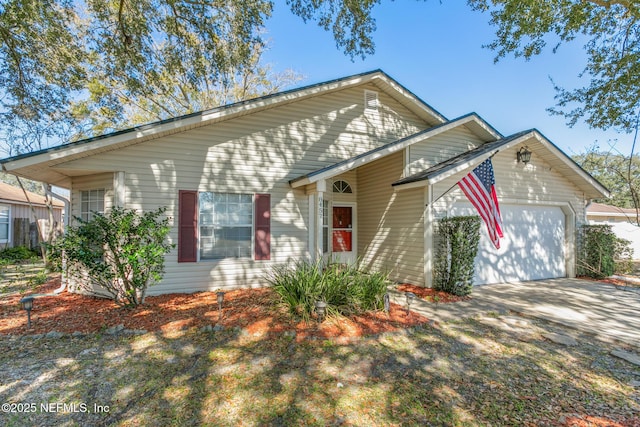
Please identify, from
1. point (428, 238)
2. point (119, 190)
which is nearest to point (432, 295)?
point (428, 238)

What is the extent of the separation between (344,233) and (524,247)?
533 centimetres

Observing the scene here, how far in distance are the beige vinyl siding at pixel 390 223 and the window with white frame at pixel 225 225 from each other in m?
3.78

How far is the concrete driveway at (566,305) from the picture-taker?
504 cm

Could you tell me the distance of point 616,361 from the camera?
150 inches

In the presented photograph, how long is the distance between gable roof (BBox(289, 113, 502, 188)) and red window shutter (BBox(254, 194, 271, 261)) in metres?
0.87

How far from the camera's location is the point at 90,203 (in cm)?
682

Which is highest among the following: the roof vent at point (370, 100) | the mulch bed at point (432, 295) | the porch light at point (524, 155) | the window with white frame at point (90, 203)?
the roof vent at point (370, 100)

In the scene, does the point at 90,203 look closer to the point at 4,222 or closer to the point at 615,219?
the point at 4,222

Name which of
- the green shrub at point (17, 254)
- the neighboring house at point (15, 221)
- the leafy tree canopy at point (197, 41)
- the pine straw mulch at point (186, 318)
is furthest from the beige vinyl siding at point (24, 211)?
the pine straw mulch at point (186, 318)

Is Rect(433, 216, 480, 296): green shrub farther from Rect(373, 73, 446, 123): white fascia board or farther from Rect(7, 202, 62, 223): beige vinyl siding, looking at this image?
Rect(7, 202, 62, 223): beige vinyl siding

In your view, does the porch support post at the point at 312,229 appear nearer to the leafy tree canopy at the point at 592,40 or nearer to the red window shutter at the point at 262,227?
the red window shutter at the point at 262,227

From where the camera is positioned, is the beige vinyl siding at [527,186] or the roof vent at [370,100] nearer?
the beige vinyl siding at [527,186]

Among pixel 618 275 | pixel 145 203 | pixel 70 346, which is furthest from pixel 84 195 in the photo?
pixel 618 275

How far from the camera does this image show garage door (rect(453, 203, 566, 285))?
808cm
